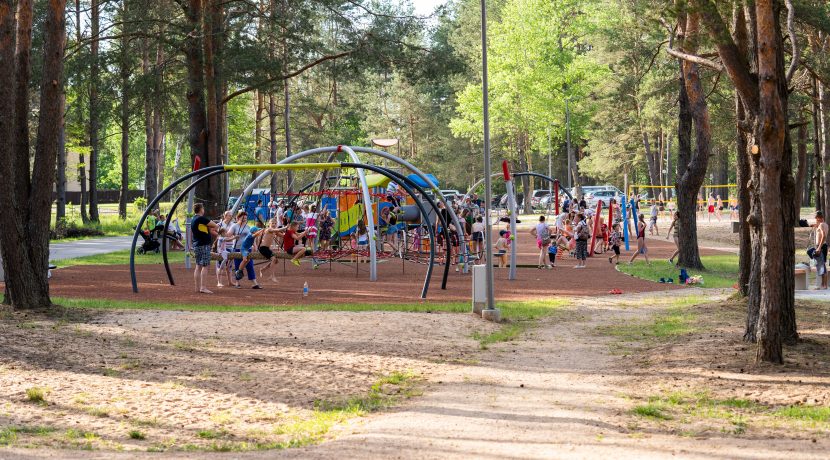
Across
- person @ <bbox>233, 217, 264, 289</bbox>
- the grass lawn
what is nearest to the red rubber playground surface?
person @ <bbox>233, 217, 264, 289</bbox>

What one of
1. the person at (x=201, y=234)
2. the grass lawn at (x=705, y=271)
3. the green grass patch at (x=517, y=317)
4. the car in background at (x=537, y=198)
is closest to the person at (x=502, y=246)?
the grass lawn at (x=705, y=271)

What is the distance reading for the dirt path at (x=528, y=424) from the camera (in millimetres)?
7645

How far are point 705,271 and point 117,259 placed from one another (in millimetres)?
16950

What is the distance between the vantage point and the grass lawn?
23.9 meters

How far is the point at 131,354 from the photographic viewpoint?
41.9 ft

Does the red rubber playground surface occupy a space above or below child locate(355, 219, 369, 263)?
below

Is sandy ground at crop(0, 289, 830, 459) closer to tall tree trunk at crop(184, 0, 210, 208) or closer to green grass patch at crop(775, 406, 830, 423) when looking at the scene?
green grass patch at crop(775, 406, 830, 423)

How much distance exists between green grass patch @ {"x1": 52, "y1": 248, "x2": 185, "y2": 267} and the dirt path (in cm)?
1848

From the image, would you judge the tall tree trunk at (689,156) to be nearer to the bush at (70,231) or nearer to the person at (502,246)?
the person at (502,246)

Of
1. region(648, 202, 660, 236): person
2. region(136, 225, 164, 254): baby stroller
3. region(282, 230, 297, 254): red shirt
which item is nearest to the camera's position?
region(282, 230, 297, 254): red shirt

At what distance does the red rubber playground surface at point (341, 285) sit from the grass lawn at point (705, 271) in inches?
19.4

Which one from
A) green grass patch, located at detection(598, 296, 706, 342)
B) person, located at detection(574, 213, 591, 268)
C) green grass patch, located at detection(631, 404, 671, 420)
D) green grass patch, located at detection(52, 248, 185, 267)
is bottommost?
green grass patch, located at detection(631, 404, 671, 420)

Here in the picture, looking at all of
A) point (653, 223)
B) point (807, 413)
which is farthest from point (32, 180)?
point (653, 223)

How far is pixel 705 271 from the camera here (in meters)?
26.4
